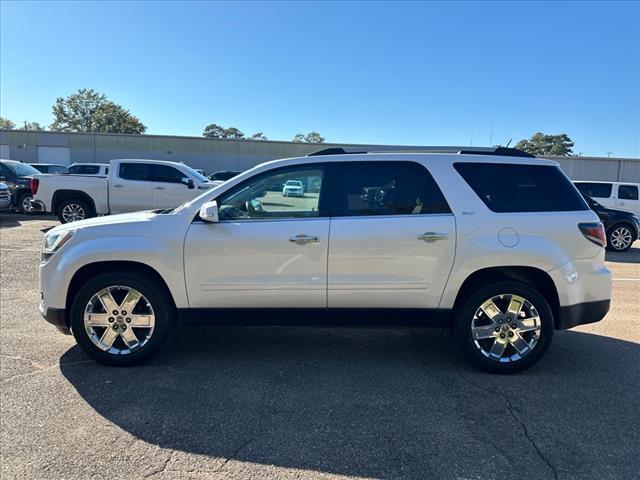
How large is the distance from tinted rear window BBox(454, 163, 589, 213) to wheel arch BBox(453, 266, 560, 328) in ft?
1.73

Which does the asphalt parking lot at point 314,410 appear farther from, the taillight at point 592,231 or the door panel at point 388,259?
the taillight at point 592,231

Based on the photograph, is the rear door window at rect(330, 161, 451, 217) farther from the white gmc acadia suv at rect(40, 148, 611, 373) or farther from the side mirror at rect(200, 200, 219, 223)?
the side mirror at rect(200, 200, 219, 223)

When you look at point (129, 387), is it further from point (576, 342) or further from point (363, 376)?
point (576, 342)

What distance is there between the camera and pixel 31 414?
11.0 ft

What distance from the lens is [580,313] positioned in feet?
13.4

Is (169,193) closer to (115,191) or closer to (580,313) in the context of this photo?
(115,191)

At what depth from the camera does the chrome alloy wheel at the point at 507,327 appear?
4.05m

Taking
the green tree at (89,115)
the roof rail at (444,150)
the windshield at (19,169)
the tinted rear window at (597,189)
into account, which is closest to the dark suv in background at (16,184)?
the windshield at (19,169)

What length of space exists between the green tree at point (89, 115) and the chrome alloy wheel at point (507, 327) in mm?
82780

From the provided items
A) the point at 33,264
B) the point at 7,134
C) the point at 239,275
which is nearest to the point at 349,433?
the point at 239,275

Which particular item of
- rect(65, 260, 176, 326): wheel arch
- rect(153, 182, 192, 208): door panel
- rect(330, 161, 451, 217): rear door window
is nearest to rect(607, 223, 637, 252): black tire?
rect(330, 161, 451, 217): rear door window

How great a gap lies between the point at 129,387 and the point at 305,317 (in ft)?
5.01

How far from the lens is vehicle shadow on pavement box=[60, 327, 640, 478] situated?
9.53 ft

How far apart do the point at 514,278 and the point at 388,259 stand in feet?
3.78
